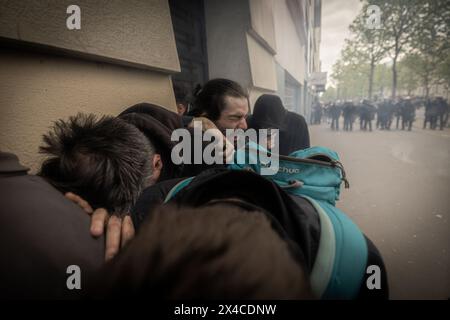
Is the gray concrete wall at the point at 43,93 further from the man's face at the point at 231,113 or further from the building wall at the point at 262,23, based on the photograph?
the building wall at the point at 262,23

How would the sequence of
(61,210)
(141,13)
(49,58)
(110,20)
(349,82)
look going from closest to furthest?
(61,210) → (49,58) → (110,20) → (141,13) → (349,82)

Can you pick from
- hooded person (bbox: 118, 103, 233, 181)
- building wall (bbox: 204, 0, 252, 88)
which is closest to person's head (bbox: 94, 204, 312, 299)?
hooded person (bbox: 118, 103, 233, 181)

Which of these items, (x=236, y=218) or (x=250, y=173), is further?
(x=250, y=173)

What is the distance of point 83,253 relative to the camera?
575mm

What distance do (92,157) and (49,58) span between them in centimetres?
72

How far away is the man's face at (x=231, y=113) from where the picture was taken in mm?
1958

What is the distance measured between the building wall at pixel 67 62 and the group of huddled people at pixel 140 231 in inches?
12.4

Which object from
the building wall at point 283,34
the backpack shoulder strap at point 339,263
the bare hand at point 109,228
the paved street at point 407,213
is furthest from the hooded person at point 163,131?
the building wall at point 283,34

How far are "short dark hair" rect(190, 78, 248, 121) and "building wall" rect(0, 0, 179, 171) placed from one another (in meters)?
0.42

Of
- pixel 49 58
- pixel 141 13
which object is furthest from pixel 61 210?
pixel 141 13

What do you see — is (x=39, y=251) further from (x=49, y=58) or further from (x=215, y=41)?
(x=215, y=41)

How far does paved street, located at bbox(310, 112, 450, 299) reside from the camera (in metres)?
2.18

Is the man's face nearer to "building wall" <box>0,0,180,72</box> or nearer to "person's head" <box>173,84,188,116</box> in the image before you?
"building wall" <box>0,0,180,72</box>

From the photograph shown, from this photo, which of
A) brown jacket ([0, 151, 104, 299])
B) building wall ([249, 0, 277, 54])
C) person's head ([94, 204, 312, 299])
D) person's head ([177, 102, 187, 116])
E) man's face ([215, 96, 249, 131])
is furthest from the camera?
building wall ([249, 0, 277, 54])
